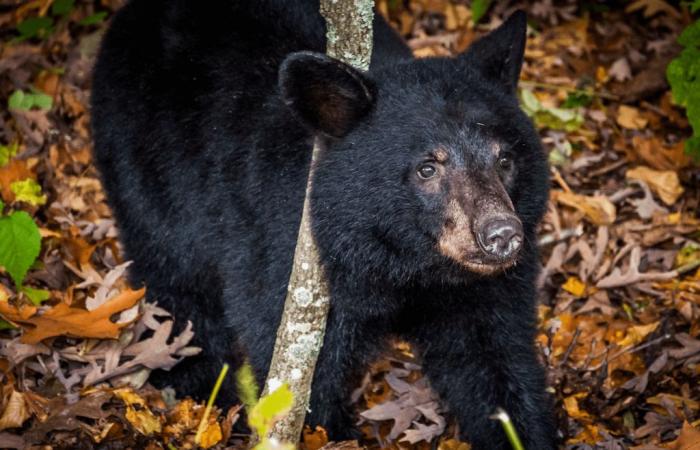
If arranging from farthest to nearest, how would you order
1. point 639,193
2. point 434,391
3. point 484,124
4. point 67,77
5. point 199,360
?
1. point 67,77
2. point 639,193
3. point 199,360
4. point 434,391
5. point 484,124

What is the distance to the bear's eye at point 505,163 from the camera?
155 inches

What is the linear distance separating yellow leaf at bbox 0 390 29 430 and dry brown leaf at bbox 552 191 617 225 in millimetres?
3782

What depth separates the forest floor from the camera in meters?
4.61

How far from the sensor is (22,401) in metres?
4.23

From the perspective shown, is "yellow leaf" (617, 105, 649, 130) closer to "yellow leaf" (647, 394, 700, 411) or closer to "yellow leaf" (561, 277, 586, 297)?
"yellow leaf" (561, 277, 586, 297)

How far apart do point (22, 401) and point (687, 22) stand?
6214 millimetres

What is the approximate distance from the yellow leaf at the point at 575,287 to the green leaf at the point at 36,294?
3144 mm

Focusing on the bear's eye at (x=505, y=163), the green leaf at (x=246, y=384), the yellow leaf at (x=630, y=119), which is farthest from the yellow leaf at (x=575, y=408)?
the yellow leaf at (x=630, y=119)

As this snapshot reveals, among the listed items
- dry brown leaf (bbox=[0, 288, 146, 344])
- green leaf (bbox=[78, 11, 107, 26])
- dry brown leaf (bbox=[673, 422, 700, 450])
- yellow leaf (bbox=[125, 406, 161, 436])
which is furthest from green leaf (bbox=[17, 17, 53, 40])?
dry brown leaf (bbox=[673, 422, 700, 450])

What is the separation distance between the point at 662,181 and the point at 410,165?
10.7ft

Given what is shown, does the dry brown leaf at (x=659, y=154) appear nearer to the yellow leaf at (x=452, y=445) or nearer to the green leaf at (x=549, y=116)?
the green leaf at (x=549, y=116)

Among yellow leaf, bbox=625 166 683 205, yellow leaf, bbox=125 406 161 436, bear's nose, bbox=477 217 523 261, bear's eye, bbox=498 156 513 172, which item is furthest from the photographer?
yellow leaf, bbox=625 166 683 205

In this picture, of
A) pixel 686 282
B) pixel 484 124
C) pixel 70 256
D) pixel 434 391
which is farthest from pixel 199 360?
pixel 686 282

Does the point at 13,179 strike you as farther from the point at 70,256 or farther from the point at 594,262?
the point at 594,262
